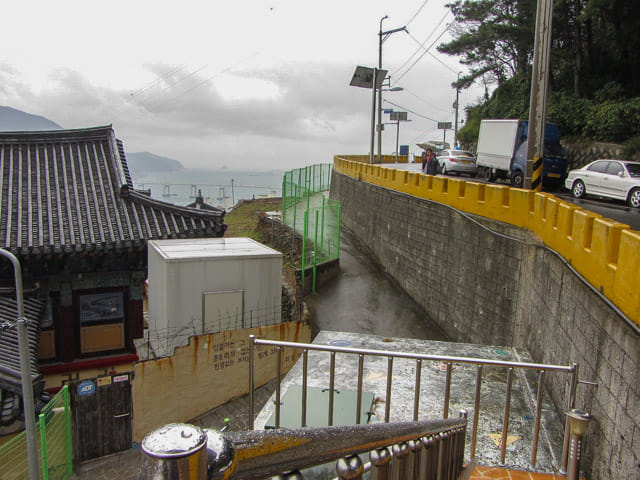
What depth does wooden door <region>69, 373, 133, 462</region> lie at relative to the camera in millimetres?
11062

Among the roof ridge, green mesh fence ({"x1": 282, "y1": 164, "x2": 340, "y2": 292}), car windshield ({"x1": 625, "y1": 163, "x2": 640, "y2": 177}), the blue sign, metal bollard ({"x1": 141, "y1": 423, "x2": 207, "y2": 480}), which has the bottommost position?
the blue sign

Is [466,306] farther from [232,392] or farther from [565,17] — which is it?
[565,17]

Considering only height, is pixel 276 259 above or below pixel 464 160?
below

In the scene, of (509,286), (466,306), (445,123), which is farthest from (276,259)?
(445,123)

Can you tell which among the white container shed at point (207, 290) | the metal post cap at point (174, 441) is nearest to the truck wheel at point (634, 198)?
the white container shed at point (207, 290)

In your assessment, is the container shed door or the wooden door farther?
the container shed door

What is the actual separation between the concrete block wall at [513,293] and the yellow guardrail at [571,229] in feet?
→ 0.21

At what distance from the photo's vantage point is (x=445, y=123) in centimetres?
5034

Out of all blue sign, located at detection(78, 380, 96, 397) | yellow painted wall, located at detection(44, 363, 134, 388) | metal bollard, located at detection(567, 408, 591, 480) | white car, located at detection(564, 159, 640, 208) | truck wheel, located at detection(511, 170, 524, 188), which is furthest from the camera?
truck wheel, located at detection(511, 170, 524, 188)

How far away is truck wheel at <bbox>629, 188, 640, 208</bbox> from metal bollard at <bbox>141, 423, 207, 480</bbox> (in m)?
15.4

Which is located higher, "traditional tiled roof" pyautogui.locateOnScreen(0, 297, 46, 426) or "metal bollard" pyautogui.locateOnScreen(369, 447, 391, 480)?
"metal bollard" pyautogui.locateOnScreen(369, 447, 391, 480)

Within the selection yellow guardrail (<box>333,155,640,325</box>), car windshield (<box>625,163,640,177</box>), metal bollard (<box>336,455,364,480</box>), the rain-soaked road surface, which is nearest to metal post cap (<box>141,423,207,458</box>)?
metal bollard (<box>336,455,364,480</box>)

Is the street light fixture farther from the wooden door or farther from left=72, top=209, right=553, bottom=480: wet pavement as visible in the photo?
the wooden door

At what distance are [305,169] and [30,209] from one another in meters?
15.6
